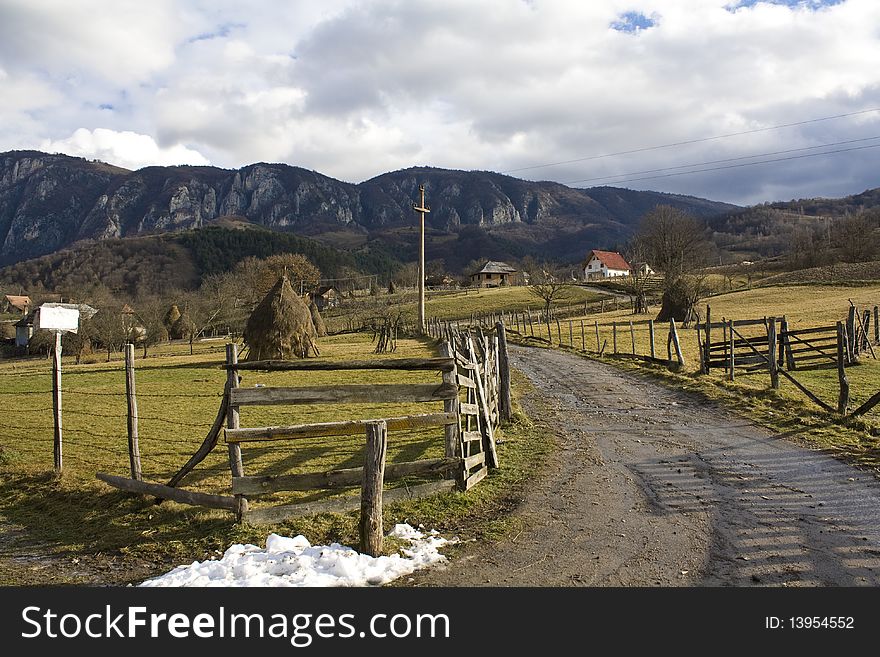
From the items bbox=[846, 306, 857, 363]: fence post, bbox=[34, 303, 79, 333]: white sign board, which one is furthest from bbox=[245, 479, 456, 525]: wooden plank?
bbox=[846, 306, 857, 363]: fence post

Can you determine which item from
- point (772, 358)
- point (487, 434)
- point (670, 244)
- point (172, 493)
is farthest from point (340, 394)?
point (670, 244)

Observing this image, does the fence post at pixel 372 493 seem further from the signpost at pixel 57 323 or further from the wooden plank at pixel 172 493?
the signpost at pixel 57 323

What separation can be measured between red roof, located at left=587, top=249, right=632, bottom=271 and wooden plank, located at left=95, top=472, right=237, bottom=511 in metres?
116

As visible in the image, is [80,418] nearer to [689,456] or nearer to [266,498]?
[266,498]

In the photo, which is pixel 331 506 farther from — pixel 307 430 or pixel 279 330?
pixel 279 330

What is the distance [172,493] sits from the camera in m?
7.46

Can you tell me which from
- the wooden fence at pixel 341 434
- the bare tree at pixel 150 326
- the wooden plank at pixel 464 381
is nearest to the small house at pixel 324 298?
the bare tree at pixel 150 326

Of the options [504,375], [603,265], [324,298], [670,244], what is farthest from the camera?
[603,265]

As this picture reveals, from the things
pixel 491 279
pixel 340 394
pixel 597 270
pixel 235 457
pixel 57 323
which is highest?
pixel 597 270

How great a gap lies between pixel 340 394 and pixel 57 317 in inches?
198

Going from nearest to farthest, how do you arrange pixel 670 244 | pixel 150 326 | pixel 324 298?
pixel 150 326 < pixel 670 244 < pixel 324 298
